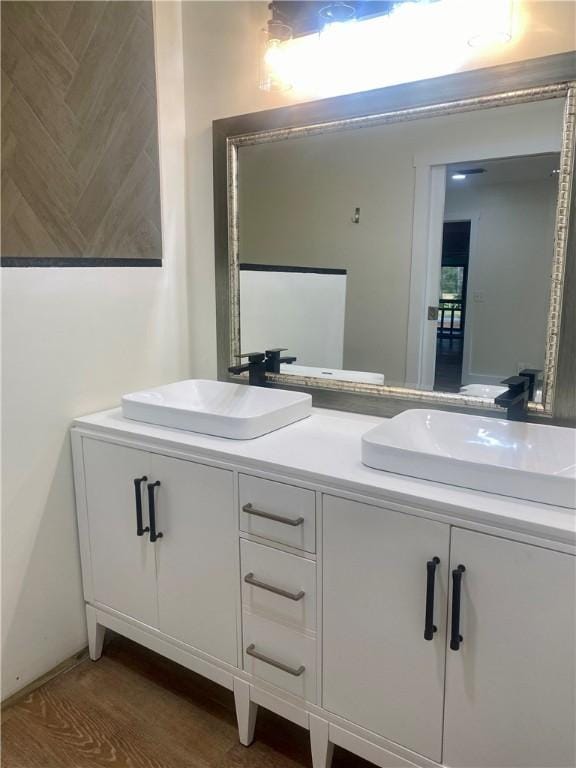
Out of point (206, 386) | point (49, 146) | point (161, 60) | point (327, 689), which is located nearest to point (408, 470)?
point (327, 689)

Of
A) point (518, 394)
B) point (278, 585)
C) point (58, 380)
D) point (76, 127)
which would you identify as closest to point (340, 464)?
point (278, 585)

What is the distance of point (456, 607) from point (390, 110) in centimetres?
141

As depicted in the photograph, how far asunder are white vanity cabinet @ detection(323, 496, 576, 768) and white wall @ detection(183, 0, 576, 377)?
1.15m

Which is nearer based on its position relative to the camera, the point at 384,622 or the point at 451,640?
the point at 451,640

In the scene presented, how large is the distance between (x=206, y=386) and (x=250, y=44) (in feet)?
4.04

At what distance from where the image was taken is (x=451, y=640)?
3.95 ft

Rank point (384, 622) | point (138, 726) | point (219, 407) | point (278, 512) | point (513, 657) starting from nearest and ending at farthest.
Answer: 1. point (513, 657)
2. point (384, 622)
3. point (278, 512)
4. point (138, 726)
5. point (219, 407)

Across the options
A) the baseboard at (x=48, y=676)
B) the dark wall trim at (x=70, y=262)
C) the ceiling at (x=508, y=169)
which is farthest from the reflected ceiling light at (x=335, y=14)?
the baseboard at (x=48, y=676)

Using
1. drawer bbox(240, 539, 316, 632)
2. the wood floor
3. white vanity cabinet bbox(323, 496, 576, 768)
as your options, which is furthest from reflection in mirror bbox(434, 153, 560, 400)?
the wood floor

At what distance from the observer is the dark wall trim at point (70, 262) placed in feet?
5.38

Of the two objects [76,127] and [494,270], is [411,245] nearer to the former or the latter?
[494,270]

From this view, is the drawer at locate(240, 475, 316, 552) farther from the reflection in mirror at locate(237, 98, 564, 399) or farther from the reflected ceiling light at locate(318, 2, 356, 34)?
the reflected ceiling light at locate(318, 2, 356, 34)

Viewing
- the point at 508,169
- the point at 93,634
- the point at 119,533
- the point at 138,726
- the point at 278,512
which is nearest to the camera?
the point at 278,512

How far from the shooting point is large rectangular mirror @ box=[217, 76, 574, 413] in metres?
1.51
